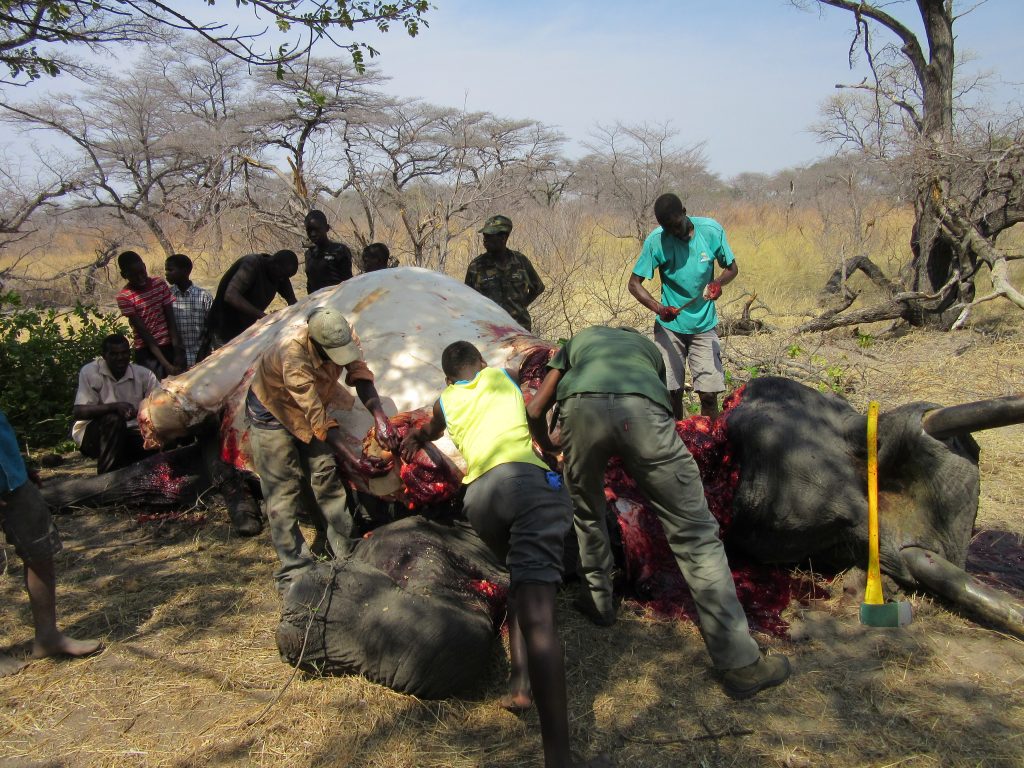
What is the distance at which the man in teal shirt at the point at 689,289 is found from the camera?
17.7ft

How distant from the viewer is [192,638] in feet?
12.2

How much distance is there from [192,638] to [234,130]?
65.9 ft

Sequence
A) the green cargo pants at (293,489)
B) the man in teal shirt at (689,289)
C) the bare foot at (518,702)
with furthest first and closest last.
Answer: the man in teal shirt at (689,289) < the green cargo pants at (293,489) < the bare foot at (518,702)

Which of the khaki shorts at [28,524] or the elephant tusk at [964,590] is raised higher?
the khaki shorts at [28,524]

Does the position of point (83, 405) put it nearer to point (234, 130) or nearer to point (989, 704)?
point (989, 704)

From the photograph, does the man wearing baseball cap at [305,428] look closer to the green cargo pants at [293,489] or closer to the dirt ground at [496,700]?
the green cargo pants at [293,489]

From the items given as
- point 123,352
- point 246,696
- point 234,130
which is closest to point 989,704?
point 246,696

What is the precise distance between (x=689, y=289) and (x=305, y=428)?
275 cm

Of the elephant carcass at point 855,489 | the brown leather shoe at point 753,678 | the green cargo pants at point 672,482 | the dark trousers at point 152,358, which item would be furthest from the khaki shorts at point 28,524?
the elephant carcass at point 855,489

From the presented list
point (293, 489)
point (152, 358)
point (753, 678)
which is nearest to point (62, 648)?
point (293, 489)

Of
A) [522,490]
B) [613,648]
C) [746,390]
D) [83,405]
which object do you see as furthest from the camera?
[83,405]

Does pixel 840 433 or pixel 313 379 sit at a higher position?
pixel 313 379

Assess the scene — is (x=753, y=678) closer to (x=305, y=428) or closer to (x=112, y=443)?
(x=305, y=428)

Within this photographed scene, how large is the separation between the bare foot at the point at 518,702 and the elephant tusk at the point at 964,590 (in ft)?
5.93
